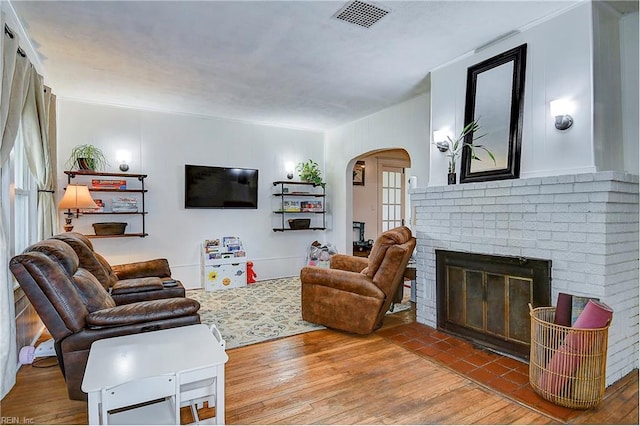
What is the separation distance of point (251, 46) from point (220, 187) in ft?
9.56

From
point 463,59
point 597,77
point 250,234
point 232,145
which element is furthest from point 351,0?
point 250,234

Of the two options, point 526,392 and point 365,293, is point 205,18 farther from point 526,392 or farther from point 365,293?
point 526,392

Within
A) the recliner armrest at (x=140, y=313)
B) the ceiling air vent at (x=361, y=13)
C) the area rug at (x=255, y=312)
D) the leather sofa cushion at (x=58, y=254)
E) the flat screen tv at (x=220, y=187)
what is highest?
the ceiling air vent at (x=361, y=13)

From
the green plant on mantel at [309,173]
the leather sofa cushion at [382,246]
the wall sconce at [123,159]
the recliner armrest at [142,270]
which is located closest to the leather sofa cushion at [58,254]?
the recliner armrest at [142,270]

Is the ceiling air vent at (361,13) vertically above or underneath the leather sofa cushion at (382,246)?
above

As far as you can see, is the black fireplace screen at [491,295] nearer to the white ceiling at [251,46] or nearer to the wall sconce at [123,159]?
the white ceiling at [251,46]

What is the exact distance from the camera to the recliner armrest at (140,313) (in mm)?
2064

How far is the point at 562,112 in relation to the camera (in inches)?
104

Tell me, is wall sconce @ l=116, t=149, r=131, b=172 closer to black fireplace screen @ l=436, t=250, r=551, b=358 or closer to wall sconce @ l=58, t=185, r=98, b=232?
wall sconce @ l=58, t=185, r=98, b=232

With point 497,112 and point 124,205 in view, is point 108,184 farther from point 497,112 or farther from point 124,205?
point 497,112

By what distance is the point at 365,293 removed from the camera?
11.0 ft

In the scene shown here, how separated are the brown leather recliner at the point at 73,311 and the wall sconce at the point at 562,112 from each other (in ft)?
9.86

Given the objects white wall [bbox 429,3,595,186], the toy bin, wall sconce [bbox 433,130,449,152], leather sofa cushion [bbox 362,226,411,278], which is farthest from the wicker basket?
the toy bin

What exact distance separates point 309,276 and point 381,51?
2.33 metres
